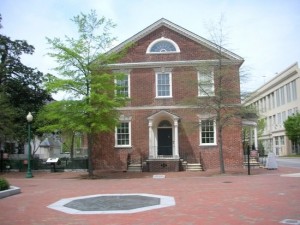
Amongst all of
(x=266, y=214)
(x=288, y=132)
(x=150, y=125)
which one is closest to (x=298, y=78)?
(x=288, y=132)

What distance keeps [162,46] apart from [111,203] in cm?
1817

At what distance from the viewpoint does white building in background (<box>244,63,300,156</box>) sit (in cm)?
6283

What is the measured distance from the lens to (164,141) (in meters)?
27.5

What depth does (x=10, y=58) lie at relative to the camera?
1208 inches

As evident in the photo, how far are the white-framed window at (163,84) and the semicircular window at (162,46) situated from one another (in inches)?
68.0

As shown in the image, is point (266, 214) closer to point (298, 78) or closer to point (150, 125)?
point (150, 125)

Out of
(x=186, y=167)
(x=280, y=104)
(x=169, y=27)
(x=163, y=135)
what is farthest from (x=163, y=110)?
(x=280, y=104)

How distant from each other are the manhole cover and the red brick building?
13420 mm

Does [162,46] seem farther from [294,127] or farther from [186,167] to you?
[294,127]

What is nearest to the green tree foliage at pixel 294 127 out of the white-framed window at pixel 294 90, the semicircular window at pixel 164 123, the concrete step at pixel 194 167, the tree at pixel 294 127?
the tree at pixel 294 127

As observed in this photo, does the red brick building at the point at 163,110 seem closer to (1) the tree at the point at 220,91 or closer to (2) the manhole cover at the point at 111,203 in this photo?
(1) the tree at the point at 220,91

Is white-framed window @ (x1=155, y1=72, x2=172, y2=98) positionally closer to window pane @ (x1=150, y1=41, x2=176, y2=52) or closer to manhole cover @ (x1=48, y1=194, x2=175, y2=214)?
window pane @ (x1=150, y1=41, x2=176, y2=52)

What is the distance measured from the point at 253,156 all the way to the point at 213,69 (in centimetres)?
855

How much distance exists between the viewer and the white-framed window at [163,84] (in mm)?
27469
